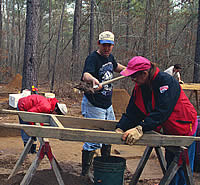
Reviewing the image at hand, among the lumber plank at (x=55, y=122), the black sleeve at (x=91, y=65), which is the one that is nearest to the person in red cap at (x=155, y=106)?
the lumber plank at (x=55, y=122)

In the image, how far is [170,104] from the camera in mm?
2809

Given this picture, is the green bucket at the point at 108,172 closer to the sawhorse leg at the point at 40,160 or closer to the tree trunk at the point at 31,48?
the sawhorse leg at the point at 40,160

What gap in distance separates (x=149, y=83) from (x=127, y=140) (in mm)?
621

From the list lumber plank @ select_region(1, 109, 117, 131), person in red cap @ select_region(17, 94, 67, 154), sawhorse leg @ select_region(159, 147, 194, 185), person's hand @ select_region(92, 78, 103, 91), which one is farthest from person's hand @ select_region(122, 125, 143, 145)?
person in red cap @ select_region(17, 94, 67, 154)

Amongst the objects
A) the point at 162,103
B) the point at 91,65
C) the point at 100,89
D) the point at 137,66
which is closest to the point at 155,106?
the point at 162,103

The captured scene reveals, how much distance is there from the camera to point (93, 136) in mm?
2799

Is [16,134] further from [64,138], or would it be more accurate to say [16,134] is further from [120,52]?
[120,52]

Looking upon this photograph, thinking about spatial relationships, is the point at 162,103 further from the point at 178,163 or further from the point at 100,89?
the point at 100,89

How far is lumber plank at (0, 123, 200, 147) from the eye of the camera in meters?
2.72

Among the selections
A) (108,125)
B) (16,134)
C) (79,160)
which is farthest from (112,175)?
(16,134)

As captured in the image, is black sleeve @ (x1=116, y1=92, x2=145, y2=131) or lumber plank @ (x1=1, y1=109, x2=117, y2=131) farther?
lumber plank @ (x1=1, y1=109, x2=117, y2=131)

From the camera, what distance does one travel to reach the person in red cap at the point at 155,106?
9.07 feet

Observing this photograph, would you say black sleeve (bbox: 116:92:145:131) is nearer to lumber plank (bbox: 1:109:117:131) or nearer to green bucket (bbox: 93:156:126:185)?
lumber plank (bbox: 1:109:117:131)

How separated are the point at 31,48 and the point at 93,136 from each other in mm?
6526
